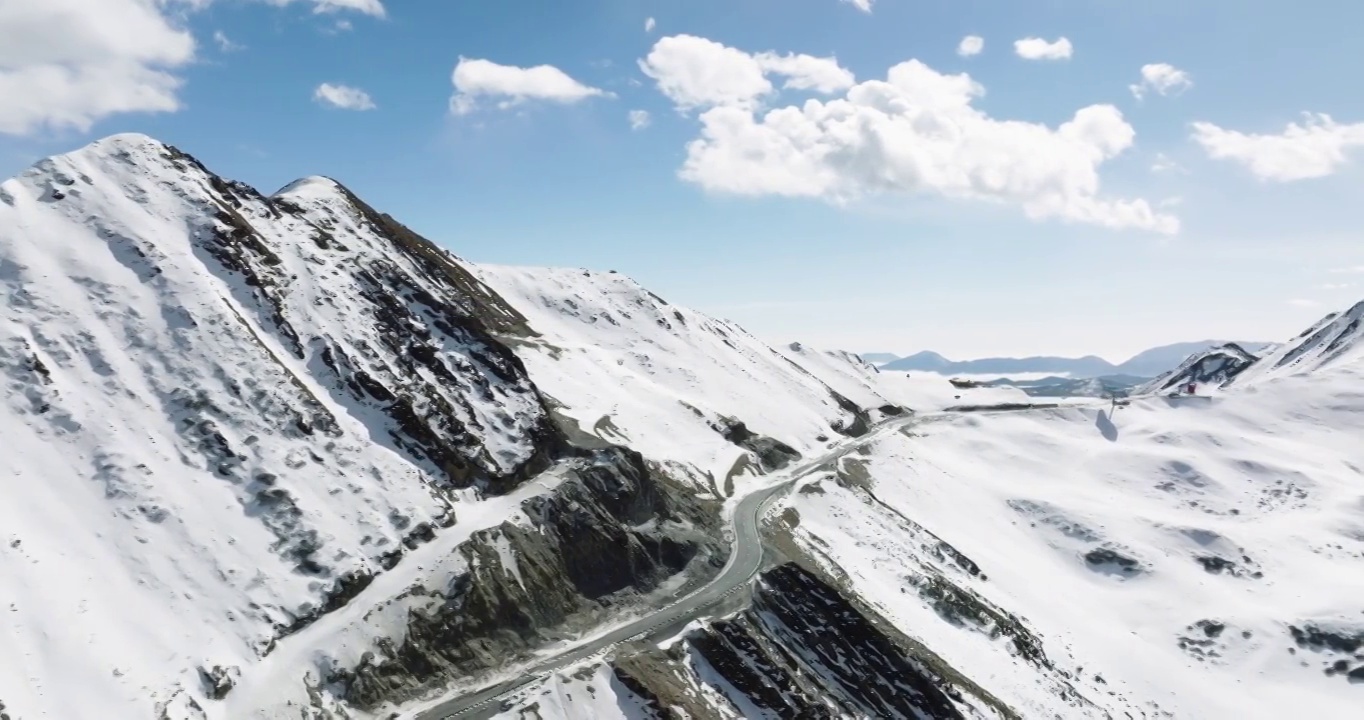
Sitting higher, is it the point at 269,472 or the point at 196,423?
the point at 196,423

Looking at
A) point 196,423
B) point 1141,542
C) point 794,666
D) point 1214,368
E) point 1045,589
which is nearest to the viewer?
point 196,423

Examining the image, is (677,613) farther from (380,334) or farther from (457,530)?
(380,334)

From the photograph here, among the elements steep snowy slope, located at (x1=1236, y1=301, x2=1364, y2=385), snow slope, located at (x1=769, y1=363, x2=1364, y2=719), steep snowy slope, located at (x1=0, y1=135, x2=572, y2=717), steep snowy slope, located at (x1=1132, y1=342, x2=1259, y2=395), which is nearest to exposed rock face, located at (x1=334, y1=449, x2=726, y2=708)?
steep snowy slope, located at (x1=0, y1=135, x2=572, y2=717)

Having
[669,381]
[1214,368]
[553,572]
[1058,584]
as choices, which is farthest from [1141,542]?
[1214,368]

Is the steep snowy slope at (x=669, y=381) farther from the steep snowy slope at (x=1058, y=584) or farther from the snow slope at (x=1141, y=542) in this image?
the snow slope at (x=1141, y=542)

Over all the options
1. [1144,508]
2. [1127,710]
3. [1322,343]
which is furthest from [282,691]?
[1322,343]

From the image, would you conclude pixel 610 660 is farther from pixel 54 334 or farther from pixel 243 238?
pixel 243 238

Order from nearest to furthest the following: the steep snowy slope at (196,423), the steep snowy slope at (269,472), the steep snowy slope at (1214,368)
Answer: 1. the steep snowy slope at (196,423)
2. the steep snowy slope at (269,472)
3. the steep snowy slope at (1214,368)

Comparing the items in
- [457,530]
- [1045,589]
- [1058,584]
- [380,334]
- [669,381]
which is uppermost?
[380,334]

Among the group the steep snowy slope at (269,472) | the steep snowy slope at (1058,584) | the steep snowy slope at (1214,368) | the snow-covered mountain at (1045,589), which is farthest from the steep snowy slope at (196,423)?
the steep snowy slope at (1214,368)
